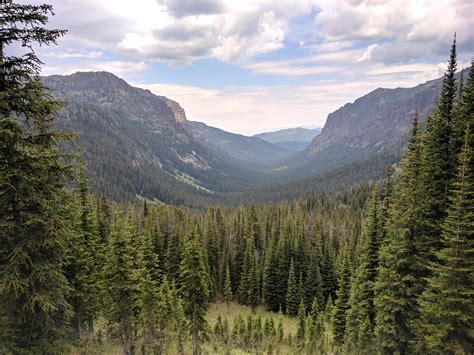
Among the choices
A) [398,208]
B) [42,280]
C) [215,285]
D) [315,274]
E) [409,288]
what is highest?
[398,208]

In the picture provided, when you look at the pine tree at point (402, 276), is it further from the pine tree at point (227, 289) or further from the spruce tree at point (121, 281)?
the pine tree at point (227, 289)

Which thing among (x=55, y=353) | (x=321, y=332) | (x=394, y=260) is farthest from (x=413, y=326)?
(x=321, y=332)

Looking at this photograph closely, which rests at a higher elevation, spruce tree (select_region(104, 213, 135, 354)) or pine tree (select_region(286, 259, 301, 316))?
spruce tree (select_region(104, 213, 135, 354))

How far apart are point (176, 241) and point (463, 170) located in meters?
51.1

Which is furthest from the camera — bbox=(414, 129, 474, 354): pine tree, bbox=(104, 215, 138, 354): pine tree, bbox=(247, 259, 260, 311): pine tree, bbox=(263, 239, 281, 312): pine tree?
bbox=(247, 259, 260, 311): pine tree

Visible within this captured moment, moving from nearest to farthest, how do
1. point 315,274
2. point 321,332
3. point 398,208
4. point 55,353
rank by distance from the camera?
point 55,353 → point 398,208 → point 321,332 → point 315,274

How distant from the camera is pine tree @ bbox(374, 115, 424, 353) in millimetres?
19969

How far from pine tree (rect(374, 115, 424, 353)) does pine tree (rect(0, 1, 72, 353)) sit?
17.9 meters

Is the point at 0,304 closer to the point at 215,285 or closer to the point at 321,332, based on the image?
the point at 321,332

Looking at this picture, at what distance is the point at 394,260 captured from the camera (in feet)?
67.0

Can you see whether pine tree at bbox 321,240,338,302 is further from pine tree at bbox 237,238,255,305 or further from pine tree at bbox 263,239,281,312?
pine tree at bbox 237,238,255,305

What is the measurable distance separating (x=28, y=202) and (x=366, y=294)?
26.8m

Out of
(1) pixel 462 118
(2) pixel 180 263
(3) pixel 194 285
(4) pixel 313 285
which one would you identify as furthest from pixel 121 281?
(4) pixel 313 285

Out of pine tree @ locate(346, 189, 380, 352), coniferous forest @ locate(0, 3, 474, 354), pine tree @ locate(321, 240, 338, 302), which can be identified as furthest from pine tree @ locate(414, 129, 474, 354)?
pine tree @ locate(321, 240, 338, 302)
